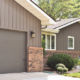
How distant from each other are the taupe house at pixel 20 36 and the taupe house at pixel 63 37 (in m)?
4.07

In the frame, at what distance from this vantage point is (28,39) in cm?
1200

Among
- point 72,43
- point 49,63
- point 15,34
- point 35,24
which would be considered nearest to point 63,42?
point 72,43

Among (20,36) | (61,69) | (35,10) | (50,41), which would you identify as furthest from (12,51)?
(50,41)

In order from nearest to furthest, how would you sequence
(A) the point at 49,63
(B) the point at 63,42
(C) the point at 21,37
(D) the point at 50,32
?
1. (C) the point at 21,37
2. (A) the point at 49,63
3. (D) the point at 50,32
4. (B) the point at 63,42

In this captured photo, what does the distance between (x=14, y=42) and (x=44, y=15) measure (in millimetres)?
2562

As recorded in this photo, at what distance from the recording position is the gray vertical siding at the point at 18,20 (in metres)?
10.7

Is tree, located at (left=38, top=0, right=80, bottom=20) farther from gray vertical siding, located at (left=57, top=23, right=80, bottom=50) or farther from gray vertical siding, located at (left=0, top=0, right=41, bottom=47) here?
gray vertical siding, located at (left=0, top=0, right=41, bottom=47)

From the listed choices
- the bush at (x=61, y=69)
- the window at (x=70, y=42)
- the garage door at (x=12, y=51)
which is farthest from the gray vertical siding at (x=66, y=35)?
the garage door at (x=12, y=51)

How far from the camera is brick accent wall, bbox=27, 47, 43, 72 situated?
38.9 feet

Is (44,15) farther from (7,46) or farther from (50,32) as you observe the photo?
(50,32)

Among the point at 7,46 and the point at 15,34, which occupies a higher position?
the point at 15,34

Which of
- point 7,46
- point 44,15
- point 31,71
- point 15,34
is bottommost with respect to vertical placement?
point 31,71

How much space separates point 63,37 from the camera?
18.9m

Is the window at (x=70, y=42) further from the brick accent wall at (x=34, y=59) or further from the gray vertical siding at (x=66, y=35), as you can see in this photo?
the brick accent wall at (x=34, y=59)
